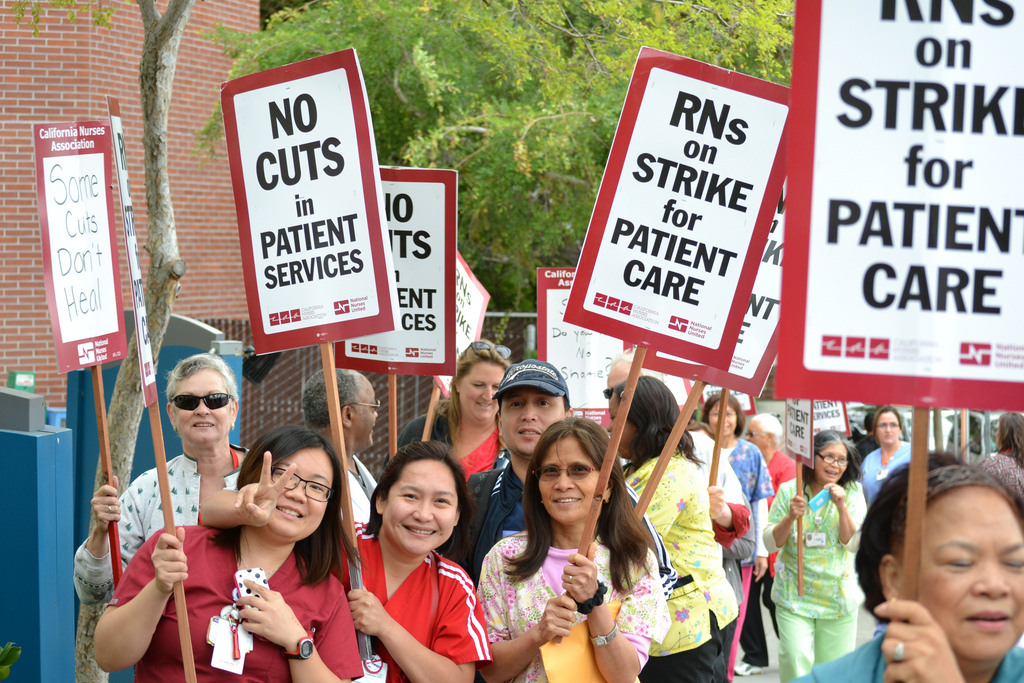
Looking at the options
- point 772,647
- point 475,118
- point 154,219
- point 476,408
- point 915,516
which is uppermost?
point 475,118

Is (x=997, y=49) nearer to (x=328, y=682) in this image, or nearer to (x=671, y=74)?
(x=671, y=74)

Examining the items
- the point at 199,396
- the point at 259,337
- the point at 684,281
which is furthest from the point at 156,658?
the point at 684,281

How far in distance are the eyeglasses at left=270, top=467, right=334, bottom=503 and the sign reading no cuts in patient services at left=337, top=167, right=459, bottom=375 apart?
4.74 ft

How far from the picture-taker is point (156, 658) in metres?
2.97

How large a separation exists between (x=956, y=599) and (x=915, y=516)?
169mm

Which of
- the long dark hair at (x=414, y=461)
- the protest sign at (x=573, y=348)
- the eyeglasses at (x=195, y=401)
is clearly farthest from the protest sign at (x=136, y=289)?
the protest sign at (x=573, y=348)

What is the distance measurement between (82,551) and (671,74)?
2817 mm

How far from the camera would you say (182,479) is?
13.5ft

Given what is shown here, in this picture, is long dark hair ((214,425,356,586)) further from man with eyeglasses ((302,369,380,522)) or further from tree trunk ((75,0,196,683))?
tree trunk ((75,0,196,683))

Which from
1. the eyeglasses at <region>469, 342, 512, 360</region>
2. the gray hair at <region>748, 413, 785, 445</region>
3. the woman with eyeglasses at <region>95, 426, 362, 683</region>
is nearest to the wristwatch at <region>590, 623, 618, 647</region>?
the woman with eyeglasses at <region>95, 426, 362, 683</region>

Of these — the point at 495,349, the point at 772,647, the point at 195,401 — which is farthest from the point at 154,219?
the point at 772,647

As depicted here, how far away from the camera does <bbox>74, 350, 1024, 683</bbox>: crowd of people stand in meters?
2.02

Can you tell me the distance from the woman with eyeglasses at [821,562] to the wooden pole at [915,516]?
184 inches

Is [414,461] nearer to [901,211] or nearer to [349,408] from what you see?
[349,408]
